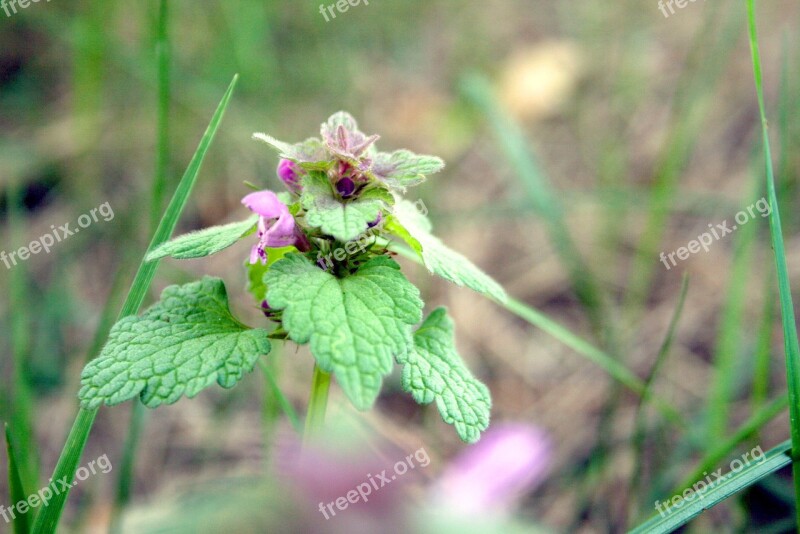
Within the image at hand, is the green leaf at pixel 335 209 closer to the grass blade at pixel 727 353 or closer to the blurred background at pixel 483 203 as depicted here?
the blurred background at pixel 483 203

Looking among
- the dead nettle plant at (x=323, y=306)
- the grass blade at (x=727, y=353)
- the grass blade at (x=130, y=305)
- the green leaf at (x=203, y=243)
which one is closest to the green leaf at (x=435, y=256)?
the dead nettle plant at (x=323, y=306)

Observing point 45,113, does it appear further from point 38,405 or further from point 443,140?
point 443,140

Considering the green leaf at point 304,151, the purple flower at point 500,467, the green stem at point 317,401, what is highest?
the green leaf at point 304,151

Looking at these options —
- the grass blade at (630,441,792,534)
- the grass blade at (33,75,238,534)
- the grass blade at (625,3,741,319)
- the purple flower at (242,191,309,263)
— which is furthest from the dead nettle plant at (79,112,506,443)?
the grass blade at (625,3,741,319)

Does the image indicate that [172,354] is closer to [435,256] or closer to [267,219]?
[267,219]

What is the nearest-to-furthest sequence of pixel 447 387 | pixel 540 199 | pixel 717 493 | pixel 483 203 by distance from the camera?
pixel 447 387
pixel 717 493
pixel 540 199
pixel 483 203

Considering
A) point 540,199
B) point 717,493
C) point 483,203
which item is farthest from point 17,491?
point 483,203

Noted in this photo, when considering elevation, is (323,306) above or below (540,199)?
below

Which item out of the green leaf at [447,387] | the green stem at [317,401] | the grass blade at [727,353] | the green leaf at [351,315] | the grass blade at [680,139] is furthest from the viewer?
the grass blade at [680,139]
